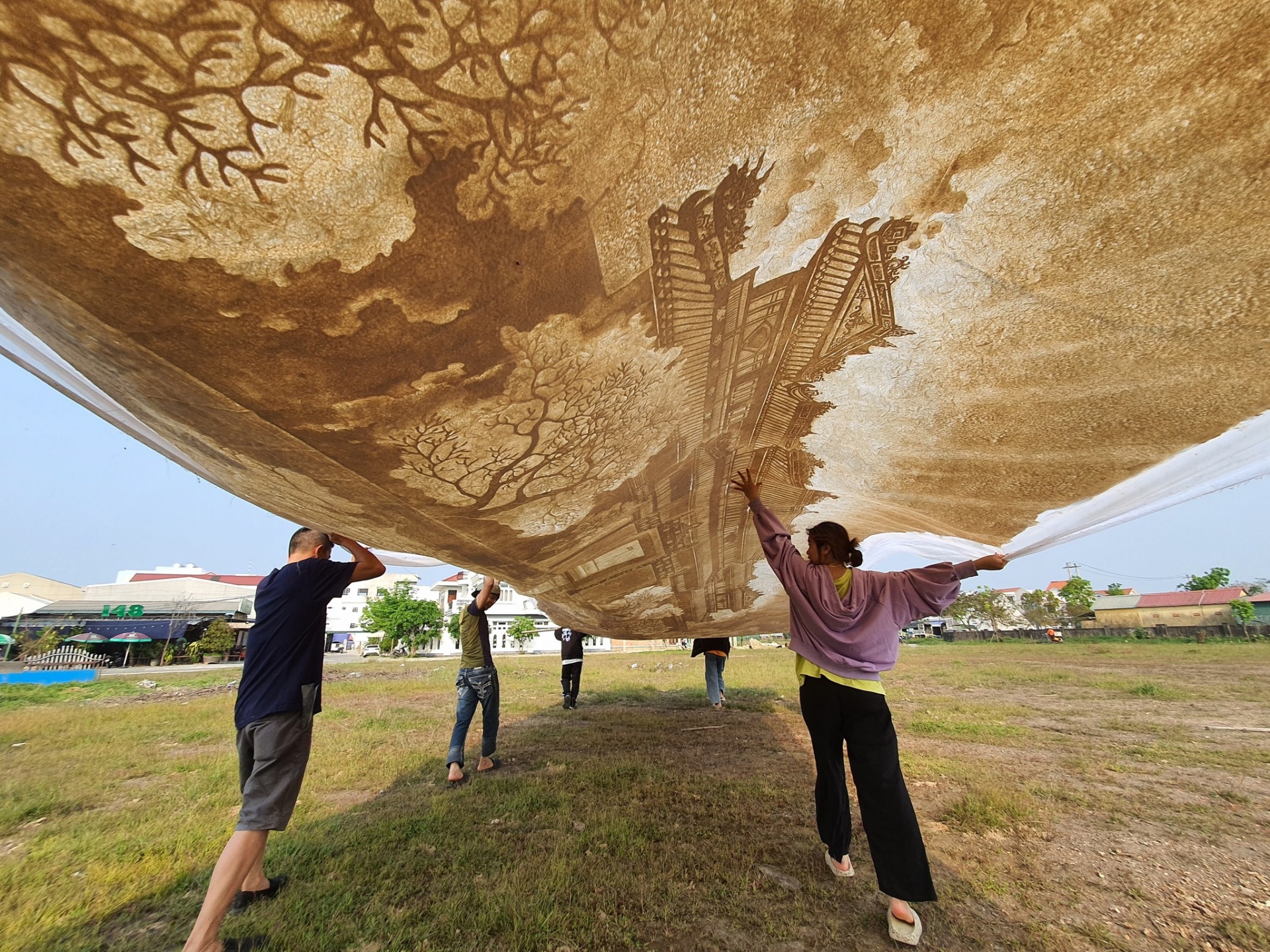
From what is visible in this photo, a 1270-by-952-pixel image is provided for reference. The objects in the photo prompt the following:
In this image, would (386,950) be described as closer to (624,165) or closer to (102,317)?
(102,317)

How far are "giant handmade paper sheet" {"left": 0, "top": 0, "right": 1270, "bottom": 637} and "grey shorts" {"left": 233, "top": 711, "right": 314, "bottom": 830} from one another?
40.0 inches

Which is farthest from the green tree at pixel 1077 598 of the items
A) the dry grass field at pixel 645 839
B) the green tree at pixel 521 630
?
the dry grass field at pixel 645 839

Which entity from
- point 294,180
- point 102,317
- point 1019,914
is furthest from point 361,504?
point 1019,914

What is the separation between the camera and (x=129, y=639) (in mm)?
30656

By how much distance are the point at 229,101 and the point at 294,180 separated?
0.48ft

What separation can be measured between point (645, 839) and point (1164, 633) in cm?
4830

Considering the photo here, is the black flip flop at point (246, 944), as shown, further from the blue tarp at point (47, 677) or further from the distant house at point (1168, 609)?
the distant house at point (1168, 609)

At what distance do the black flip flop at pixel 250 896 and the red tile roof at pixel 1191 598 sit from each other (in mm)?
66607

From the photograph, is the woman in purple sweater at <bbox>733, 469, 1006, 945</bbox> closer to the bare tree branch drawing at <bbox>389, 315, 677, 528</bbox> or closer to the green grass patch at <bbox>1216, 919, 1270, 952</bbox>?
the bare tree branch drawing at <bbox>389, 315, 677, 528</bbox>

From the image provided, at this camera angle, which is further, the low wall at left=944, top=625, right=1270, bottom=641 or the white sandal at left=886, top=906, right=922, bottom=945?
the low wall at left=944, top=625, right=1270, bottom=641

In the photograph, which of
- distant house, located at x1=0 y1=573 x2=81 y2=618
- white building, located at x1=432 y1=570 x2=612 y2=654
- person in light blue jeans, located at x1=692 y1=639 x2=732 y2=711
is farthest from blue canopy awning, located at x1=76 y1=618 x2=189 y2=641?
person in light blue jeans, located at x1=692 y1=639 x2=732 y2=711

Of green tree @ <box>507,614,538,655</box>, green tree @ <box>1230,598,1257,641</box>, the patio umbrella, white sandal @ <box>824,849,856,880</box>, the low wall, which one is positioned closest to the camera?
white sandal @ <box>824,849,856,880</box>

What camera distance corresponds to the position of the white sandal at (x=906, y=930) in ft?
7.58

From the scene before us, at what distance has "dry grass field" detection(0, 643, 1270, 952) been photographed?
95.9 inches
